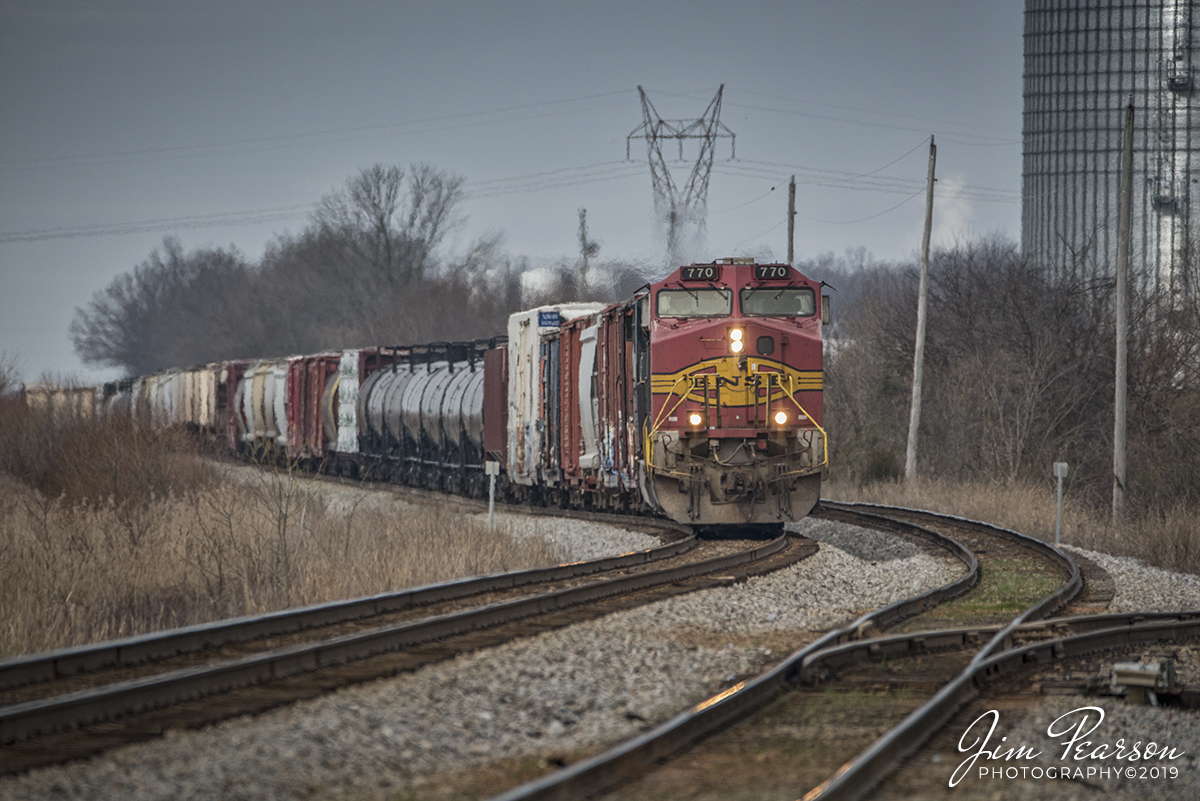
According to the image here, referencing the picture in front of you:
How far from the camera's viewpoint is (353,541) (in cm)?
1622

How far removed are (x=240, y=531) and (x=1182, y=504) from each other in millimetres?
15367

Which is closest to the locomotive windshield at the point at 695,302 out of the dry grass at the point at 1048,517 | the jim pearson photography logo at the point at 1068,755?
the dry grass at the point at 1048,517

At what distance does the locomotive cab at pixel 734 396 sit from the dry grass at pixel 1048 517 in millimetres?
4867

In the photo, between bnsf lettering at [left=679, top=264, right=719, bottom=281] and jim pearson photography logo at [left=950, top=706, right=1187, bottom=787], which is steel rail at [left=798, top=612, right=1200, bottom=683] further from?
bnsf lettering at [left=679, top=264, right=719, bottom=281]

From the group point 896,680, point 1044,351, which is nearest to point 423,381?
point 1044,351

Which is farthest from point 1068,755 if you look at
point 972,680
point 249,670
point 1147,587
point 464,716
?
point 1147,587

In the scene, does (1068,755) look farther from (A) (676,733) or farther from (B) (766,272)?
(B) (766,272)

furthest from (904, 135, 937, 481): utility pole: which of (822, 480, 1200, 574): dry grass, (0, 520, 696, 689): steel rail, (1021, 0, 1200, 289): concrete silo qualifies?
(1021, 0, 1200, 289): concrete silo

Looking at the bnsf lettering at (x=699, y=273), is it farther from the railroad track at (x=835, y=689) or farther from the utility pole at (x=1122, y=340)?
the utility pole at (x=1122, y=340)

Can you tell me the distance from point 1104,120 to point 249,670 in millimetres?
74565

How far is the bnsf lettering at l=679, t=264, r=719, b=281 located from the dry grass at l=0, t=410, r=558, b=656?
13.4 ft

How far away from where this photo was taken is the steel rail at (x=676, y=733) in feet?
16.4

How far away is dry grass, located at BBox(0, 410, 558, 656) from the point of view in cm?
1084

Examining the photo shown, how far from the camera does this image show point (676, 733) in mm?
6117
